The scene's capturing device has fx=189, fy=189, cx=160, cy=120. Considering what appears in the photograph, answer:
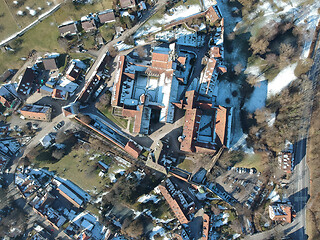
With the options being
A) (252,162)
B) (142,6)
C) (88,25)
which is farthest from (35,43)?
(252,162)

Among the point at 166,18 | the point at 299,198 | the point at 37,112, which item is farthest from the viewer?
the point at 166,18

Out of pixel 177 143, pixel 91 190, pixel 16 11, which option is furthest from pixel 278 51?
pixel 16 11

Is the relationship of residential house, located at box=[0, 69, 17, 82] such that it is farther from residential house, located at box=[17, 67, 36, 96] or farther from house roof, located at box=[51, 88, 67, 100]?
house roof, located at box=[51, 88, 67, 100]

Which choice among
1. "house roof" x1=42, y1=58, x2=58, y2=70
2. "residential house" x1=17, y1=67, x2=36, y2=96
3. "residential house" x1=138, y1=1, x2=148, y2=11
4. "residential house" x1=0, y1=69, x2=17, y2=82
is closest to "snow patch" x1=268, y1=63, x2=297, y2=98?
"residential house" x1=138, y1=1, x2=148, y2=11

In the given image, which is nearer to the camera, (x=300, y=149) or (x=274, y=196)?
(x=274, y=196)

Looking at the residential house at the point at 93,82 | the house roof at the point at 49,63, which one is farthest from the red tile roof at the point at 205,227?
the house roof at the point at 49,63

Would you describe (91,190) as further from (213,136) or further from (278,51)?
(278,51)

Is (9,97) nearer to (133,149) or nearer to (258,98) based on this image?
(133,149)
